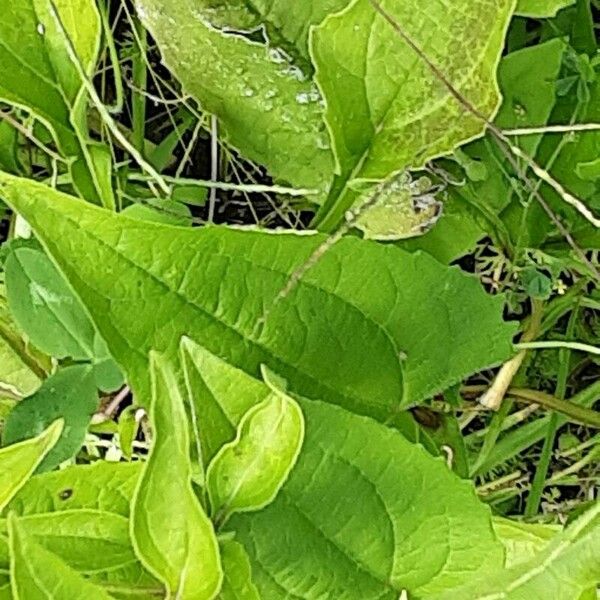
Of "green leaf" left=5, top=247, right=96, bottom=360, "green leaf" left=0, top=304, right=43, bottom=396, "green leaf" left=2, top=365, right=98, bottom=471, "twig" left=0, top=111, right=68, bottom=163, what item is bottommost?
"green leaf" left=0, top=304, right=43, bottom=396

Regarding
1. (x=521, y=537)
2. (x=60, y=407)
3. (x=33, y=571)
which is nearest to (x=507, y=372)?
(x=521, y=537)

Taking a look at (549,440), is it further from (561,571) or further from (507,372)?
(561,571)

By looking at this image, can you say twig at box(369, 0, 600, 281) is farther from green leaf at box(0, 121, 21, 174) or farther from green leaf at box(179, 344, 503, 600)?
green leaf at box(0, 121, 21, 174)

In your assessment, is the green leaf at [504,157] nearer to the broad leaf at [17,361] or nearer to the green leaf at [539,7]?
the green leaf at [539,7]

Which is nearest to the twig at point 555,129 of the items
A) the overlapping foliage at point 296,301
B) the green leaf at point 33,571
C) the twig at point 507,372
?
the overlapping foliage at point 296,301

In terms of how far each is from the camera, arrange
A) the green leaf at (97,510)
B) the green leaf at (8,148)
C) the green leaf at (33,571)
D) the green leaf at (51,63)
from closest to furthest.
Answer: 1. the green leaf at (33,571)
2. the green leaf at (97,510)
3. the green leaf at (51,63)
4. the green leaf at (8,148)

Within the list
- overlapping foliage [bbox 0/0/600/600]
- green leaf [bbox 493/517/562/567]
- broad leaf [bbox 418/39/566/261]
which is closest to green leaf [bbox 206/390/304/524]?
overlapping foliage [bbox 0/0/600/600]
